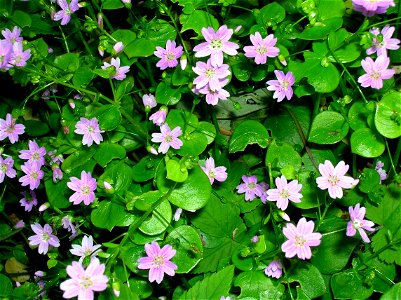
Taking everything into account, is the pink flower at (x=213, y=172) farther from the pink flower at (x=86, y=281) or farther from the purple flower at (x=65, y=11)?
the purple flower at (x=65, y=11)

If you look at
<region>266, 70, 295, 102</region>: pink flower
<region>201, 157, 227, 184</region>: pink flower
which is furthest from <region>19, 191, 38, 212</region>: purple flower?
<region>266, 70, 295, 102</region>: pink flower

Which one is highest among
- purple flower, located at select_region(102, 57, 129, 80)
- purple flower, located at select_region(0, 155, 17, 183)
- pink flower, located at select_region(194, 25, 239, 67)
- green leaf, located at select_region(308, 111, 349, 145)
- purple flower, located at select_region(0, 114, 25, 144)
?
pink flower, located at select_region(194, 25, 239, 67)

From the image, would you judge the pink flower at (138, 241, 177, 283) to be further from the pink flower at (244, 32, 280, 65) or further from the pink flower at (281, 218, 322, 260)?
the pink flower at (244, 32, 280, 65)

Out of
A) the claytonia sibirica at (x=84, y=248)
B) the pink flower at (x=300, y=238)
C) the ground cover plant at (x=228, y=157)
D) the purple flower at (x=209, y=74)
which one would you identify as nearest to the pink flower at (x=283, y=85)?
the ground cover plant at (x=228, y=157)

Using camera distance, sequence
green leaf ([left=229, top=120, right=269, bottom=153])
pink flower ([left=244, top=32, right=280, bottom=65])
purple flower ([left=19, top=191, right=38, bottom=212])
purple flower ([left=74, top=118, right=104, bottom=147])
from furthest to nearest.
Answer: purple flower ([left=19, top=191, right=38, bottom=212]) < green leaf ([left=229, top=120, right=269, bottom=153]) < purple flower ([left=74, top=118, right=104, bottom=147]) < pink flower ([left=244, top=32, right=280, bottom=65])

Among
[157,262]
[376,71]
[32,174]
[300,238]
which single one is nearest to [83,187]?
[32,174]

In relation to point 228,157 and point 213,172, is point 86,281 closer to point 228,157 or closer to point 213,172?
point 213,172
